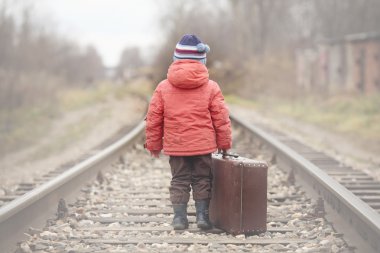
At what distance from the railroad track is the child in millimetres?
366

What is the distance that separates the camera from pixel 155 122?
4453 mm

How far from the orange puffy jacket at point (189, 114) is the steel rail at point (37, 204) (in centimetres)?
102

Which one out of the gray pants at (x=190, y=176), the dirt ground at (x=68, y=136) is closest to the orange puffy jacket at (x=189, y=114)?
the gray pants at (x=190, y=176)

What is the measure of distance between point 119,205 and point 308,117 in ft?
49.1

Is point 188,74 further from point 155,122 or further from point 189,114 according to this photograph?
point 155,122

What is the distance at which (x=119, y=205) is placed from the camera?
550cm

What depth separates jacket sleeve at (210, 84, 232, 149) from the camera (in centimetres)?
440

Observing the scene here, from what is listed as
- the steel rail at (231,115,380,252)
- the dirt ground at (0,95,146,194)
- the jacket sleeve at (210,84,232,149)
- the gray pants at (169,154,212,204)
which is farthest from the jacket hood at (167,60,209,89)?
the dirt ground at (0,95,146,194)

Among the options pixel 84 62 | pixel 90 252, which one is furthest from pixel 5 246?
pixel 84 62

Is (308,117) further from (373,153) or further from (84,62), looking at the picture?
(84,62)

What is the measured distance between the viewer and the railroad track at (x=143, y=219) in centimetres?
406

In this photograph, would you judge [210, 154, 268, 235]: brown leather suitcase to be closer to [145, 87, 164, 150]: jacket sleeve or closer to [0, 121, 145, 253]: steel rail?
[145, 87, 164, 150]: jacket sleeve

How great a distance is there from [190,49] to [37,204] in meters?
1.67

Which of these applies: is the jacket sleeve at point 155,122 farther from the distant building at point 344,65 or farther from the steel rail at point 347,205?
the distant building at point 344,65
